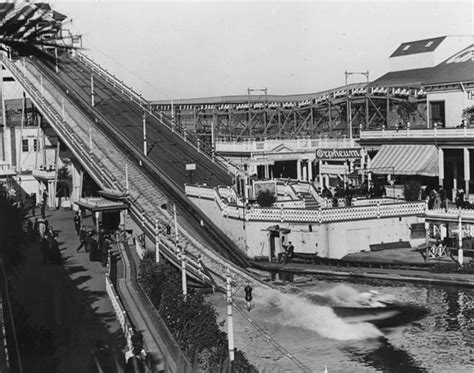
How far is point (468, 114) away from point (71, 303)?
35.6 metres

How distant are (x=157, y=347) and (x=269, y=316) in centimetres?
1180

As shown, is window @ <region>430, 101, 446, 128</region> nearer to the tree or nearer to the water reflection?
the tree

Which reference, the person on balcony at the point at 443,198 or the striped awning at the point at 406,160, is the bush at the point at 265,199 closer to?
the person on balcony at the point at 443,198

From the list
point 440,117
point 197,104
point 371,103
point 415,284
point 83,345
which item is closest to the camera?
point 83,345

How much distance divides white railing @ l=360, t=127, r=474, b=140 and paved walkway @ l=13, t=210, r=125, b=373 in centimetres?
2527

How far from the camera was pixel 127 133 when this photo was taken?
6475 centimetres

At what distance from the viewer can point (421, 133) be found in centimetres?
5156

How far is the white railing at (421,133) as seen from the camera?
4791 centimetres

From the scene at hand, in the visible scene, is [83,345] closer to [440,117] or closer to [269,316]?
[269,316]

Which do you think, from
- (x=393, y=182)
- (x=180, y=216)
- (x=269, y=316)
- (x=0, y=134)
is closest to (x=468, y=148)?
(x=393, y=182)

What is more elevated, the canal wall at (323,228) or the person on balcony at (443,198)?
the person on balcony at (443,198)

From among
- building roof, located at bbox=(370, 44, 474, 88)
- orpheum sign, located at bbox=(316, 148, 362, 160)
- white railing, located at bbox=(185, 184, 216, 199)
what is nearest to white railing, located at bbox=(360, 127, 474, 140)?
orpheum sign, located at bbox=(316, 148, 362, 160)

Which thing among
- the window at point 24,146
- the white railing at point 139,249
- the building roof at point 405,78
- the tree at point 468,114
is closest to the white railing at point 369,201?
the tree at point 468,114

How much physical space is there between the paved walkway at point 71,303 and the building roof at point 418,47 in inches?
1923
